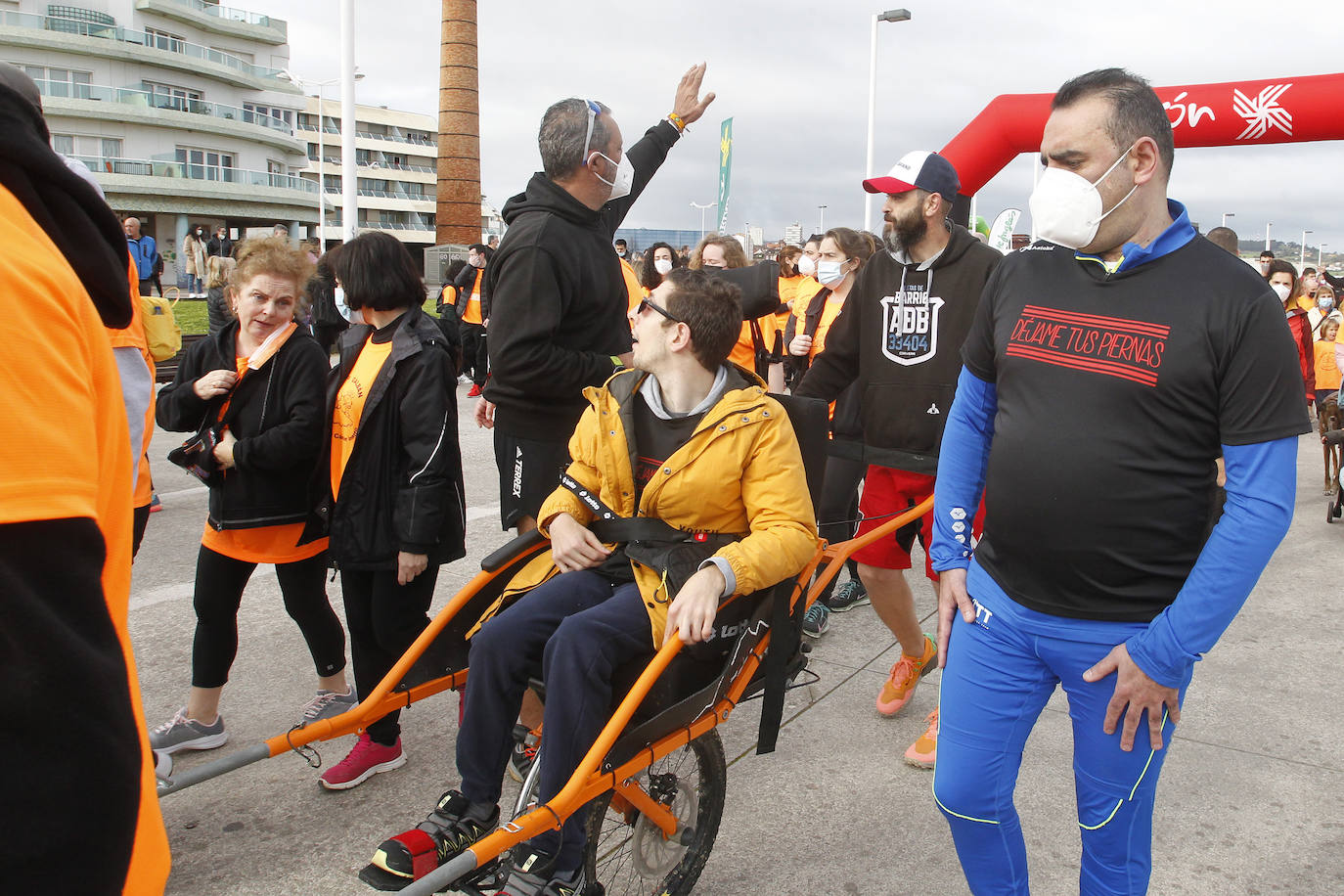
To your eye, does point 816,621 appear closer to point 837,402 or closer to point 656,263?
point 837,402

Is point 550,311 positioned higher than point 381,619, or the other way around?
point 550,311

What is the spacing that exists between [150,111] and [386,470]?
62232mm

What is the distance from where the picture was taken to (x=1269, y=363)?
197cm

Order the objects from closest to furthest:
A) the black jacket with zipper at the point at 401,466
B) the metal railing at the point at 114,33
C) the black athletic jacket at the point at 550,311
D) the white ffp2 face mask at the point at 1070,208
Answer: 1. the white ffp2 face mask at the point at 1070,208
2. the black jacket with zipper at the point at 401,466
3. the black athletic jacket at the point at 550,311
4. the metal railing at the point at 114,33

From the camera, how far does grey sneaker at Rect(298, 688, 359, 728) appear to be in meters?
3.96

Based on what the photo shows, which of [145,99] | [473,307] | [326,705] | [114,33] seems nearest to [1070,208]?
[326,705]

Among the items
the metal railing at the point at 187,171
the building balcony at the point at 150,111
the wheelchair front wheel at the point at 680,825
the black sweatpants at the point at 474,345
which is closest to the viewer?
the wheelchair front wheel at the point at 680,825

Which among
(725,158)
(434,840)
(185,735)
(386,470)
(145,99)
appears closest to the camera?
(434,840)

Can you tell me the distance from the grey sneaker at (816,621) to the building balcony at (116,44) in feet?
199

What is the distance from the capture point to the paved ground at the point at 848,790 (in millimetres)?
3164

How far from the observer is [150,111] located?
56062 mm

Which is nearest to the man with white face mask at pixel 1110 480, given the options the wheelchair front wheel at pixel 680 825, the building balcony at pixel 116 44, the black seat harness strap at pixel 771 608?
the black seat harness strap at pixel 771 608

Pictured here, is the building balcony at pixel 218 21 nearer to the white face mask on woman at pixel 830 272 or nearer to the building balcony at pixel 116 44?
the building balcony at pixel 116 44

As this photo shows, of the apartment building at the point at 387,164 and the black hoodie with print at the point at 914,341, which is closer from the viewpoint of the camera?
the black hoodie with print at the point at 914,341
